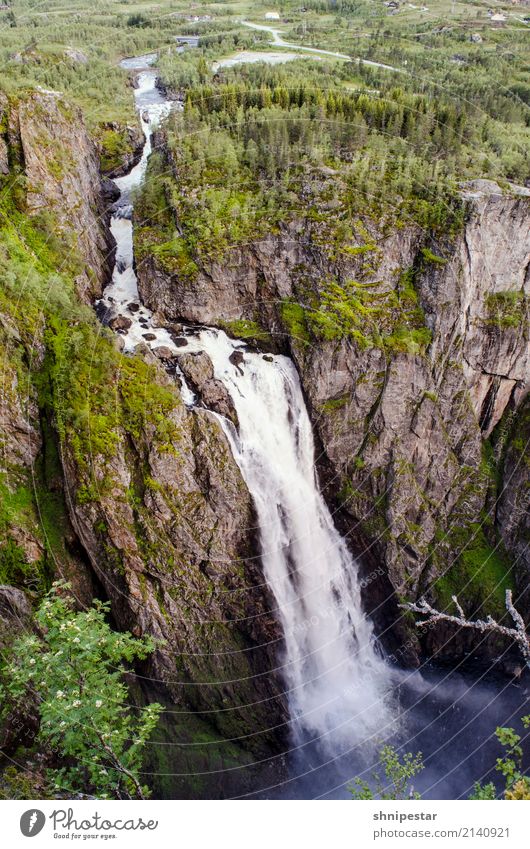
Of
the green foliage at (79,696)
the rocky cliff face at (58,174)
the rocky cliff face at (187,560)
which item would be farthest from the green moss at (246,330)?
the green foliage at (79,696)

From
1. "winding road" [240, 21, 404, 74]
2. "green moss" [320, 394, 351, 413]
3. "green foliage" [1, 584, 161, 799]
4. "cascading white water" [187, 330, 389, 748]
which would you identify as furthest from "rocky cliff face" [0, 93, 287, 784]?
"winding road" [240, 21, 404, 74]

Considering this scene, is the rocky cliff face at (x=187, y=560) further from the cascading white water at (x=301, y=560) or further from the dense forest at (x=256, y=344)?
the cascading white water at (x=301, y=560)

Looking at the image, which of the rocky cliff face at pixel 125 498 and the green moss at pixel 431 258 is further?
the green moss at pixel 431 258

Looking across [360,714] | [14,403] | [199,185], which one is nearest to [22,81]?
[199,185]

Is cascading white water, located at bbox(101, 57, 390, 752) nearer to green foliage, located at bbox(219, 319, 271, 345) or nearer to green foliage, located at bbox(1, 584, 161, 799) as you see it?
green foliage, located at bbox(219, 319, 271, 345)

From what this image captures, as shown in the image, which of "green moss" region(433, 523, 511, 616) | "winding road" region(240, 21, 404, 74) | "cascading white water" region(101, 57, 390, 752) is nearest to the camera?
"cascading white water" region(101, 57, 390, 752)

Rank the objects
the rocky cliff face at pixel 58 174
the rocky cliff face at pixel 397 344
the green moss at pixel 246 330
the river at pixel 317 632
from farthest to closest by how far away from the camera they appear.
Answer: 1. the green moss at pixel 246 330
2. the rocky cliff face at pixel 397 344
3. the rocky cliff face at pixel 58 174
4. the river at pixel 317 632

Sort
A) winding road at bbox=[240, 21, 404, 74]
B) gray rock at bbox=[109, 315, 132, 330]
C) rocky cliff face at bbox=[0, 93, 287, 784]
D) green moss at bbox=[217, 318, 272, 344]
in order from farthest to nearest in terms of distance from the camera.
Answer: winding road at bbox=[240, 21, 404, 74] → green moss at bbox=[217, 318, 272, 344] → gray rock at bbox=[109, 315, 132, 330] → rocky cliff face at bbox=[0, 93, 287, 784]
